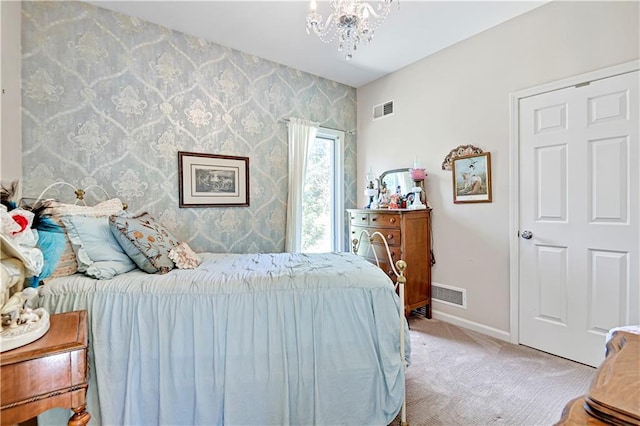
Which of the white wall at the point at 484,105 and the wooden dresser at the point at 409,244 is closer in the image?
the white wall at the point at 484,105

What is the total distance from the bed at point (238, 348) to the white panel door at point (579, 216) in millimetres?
1634

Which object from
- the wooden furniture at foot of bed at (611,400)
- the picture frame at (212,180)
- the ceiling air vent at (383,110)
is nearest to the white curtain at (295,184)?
the picture frame at (212,180)

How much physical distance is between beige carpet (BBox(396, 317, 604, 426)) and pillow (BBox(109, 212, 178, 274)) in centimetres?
171

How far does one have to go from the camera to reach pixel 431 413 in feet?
5.81

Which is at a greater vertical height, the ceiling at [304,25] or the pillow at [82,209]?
the ceiling at [304,25]

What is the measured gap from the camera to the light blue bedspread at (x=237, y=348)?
1.48m

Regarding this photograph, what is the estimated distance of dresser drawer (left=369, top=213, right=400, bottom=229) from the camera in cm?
301

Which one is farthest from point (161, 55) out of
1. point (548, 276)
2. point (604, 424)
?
point (548, 276)

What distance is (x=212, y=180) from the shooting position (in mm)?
2967

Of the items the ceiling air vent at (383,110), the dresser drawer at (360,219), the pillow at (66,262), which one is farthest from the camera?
the ceiling air vent at (383,110)

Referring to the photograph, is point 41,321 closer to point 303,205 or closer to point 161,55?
point 161,55

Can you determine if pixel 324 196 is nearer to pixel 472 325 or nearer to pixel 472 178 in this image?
pixel 472 178

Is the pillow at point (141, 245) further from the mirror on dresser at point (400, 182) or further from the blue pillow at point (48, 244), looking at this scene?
the mirror on dresser at point (400, 182)

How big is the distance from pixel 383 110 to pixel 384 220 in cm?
151
